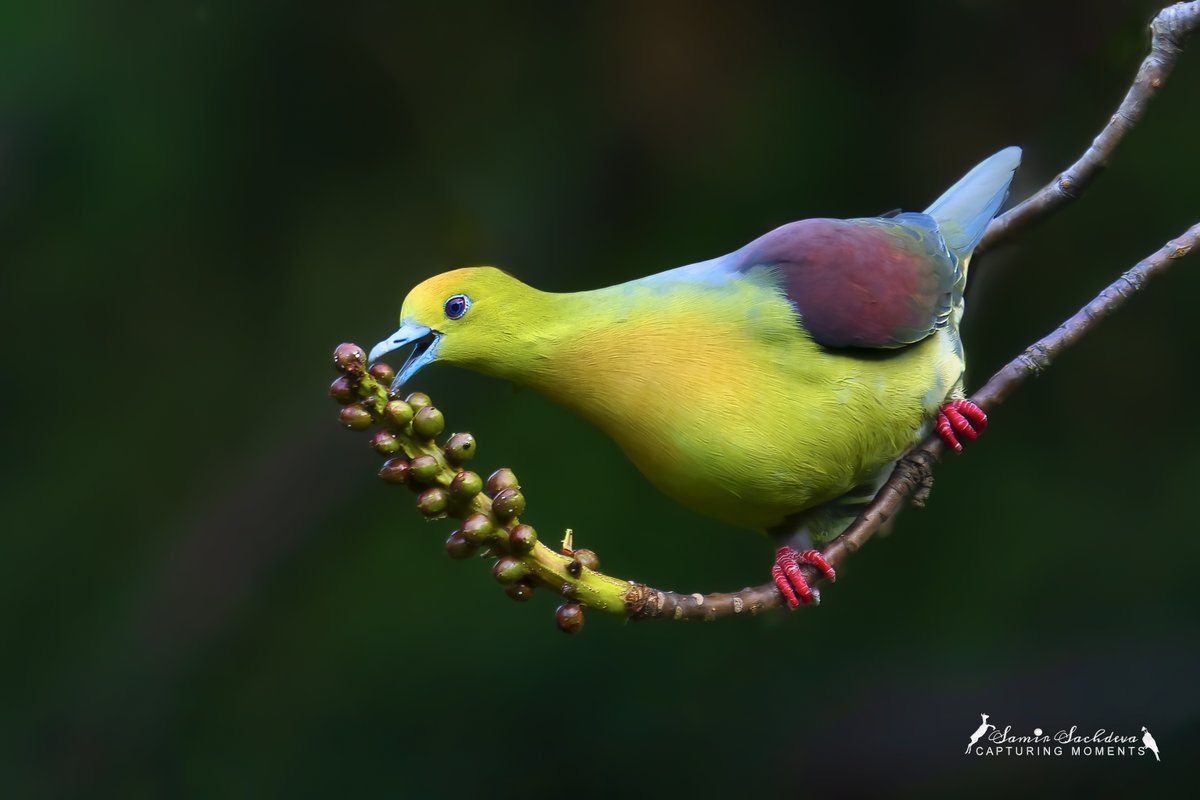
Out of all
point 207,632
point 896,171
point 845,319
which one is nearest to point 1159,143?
point 896,171

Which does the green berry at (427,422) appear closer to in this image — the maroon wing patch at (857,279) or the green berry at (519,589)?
the green berry at (519,589)

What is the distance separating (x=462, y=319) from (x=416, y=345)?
0.08m

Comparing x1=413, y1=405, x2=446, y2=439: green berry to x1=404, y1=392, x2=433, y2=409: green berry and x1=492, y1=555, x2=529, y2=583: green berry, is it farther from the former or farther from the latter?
x1=492, y1=555, x2=529, y2=583: green berry

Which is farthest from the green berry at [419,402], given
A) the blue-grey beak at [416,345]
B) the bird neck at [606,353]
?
the bird neck at [606,353]

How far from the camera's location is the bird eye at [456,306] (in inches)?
66.5

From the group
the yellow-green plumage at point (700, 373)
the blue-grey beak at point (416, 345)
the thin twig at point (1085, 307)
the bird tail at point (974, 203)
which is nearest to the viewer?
the blue-grey beak at point (416, 345)

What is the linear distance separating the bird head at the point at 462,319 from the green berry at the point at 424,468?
0.41 metres

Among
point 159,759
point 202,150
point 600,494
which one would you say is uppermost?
point 202,150

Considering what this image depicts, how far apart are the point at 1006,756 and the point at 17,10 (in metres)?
2.90

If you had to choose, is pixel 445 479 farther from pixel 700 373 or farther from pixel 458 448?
pixel 700 373

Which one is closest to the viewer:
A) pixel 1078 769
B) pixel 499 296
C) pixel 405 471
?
pixel 405 471

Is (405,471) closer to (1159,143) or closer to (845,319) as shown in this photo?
(845,319)

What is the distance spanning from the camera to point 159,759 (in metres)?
3.01

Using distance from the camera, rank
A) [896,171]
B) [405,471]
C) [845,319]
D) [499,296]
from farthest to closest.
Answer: [896,171] → [845,319] → [499,296] → [405,471]
